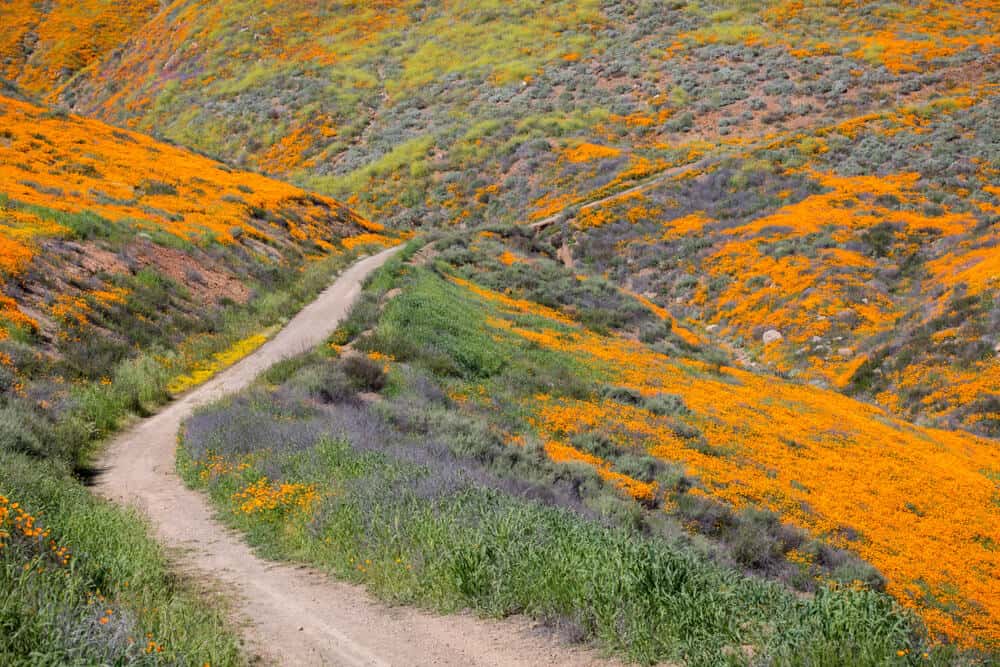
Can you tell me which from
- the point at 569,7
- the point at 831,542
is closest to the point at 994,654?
the point at 831,542

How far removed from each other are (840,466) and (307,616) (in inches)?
497

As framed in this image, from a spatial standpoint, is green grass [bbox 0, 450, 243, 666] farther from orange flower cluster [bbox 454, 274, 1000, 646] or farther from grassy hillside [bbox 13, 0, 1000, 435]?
grassy hillside [bbox 13, 0, 1000, 435]

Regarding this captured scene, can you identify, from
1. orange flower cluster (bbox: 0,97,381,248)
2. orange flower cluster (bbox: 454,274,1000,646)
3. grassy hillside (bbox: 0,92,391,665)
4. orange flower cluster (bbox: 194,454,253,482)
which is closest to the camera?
grassy hillside (bbox: 0,92,391,665)

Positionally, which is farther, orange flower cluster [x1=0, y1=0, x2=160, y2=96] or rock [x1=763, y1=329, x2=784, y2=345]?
orange flower cluster [x1=0, y1=0, x2=160, y2=96]

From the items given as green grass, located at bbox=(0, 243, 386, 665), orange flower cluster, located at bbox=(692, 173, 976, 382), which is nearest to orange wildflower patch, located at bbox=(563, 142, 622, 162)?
orange flower cluster, located at bbox=(692, 173, 976, 382)

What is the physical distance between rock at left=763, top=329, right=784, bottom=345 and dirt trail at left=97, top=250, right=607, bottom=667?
2413 cm

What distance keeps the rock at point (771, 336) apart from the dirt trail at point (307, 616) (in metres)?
24.1

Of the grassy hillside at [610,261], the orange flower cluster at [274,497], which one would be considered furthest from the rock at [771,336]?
the orange flower cluster at [274,497]

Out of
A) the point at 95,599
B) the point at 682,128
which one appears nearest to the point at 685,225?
the point at 682,128

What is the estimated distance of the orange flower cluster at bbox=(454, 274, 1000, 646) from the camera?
11.4 meters

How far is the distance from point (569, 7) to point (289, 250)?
57.2 meters

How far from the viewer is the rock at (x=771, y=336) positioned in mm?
28547

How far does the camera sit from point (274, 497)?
8.48 meters

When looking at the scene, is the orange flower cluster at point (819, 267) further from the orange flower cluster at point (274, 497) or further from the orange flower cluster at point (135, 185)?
the orange flower cluster at point (274, 497)
